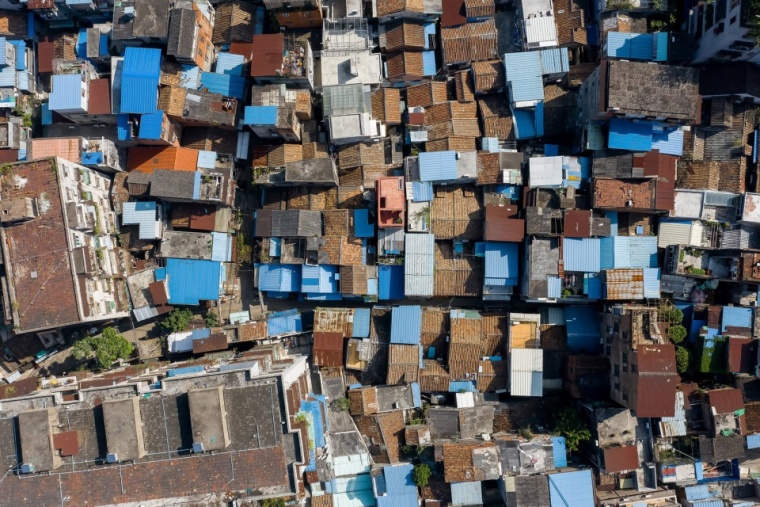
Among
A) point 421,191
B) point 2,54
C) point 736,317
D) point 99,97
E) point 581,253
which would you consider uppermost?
point 2,54

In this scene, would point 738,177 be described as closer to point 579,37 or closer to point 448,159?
point 579,37

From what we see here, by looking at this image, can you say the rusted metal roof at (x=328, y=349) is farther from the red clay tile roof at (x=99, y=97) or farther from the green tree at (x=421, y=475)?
the red clay tile roof at (x=99, y=97)

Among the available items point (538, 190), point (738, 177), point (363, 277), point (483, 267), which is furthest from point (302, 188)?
point (738, 177)

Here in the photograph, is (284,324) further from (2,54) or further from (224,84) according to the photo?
(2,54)

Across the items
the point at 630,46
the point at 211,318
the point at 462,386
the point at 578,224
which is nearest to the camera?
the point at 578,224

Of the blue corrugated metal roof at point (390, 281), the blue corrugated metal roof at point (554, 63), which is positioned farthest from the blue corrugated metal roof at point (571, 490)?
the blue corrugated metal roof at point (554, 63)

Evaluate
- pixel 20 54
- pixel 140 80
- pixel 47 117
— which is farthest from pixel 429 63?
pixel 20 54

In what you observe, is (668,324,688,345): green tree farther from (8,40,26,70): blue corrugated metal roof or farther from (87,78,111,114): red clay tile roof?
(8,40,26,70): blue corrugated metal roof
